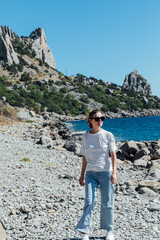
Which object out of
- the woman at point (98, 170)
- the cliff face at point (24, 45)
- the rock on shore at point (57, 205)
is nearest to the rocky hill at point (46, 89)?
the cliff face at point (24, 45)

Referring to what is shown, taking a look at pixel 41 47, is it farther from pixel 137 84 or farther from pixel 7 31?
pixel 137 84

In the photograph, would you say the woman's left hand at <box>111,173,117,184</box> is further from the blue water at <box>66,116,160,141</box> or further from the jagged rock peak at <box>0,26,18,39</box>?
the jagged rock peak at <box>0,26,18,39</box>

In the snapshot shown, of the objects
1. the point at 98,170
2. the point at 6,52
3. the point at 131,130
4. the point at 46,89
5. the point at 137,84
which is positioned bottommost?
the point at 98,170

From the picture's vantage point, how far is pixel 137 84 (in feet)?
583

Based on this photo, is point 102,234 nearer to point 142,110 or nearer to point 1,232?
point 1,232

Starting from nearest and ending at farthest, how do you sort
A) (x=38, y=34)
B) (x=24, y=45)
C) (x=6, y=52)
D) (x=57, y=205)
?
(x=57, y=205), (x=6, y=52), (x=24, y=45), (x=38, y=34)

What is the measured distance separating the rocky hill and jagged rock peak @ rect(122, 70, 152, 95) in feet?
79.6

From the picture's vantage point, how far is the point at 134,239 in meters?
4.82

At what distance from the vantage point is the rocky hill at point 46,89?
8912 cm

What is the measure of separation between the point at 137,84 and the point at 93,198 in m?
180

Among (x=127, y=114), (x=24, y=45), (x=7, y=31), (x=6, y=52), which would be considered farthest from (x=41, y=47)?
(x=127, y=114)

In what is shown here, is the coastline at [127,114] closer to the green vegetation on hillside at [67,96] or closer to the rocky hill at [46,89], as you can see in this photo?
Answer: the rocky hill at [46,89]

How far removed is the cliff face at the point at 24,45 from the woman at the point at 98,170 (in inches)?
4340

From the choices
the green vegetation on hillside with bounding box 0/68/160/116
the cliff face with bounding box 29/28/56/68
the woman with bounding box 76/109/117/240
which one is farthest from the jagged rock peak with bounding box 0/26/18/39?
the woman with bounding box 76/109/117/240
